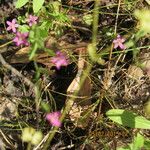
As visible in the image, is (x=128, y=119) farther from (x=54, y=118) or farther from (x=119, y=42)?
(x=119, y=42)

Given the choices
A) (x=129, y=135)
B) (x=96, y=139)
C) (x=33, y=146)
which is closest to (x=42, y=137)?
(x=33, y=146)

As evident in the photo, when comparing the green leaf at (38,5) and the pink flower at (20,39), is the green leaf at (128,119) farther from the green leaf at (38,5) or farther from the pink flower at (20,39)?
the green leaf at (38,5)

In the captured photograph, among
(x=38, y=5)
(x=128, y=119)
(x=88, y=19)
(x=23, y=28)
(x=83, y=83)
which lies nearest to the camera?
(x=128, y=119)

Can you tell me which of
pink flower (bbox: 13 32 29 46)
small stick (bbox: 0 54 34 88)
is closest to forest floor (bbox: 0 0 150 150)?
small stick (bbox: 0 54 34 88)

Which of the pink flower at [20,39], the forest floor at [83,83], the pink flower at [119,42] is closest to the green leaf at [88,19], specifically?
the forest floor at [83,83]

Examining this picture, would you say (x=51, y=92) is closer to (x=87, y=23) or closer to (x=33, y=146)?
(x=33, y=146)

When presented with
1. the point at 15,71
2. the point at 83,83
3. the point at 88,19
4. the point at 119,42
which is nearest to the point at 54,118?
the point at 83,83
